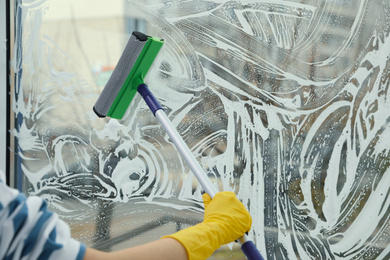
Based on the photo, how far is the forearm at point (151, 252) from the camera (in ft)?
1.86

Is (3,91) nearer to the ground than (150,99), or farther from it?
nearer to the ground

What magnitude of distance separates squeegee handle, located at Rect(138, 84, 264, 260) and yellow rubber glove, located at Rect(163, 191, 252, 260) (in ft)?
0.07

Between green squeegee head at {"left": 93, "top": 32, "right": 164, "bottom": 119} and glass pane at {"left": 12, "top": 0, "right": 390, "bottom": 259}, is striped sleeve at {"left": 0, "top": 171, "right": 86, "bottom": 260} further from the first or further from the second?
glass pane at {"left": 12, "top": 0, "right": 390, "bottom": 259}

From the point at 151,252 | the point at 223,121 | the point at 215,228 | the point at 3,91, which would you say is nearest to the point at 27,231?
the point at 151,252

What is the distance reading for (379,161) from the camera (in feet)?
3.58

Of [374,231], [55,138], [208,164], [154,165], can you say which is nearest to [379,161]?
[374,231]

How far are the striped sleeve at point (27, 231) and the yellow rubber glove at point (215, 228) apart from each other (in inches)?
8.4

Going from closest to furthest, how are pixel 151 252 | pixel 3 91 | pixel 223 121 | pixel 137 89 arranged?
1. pixel 151 252
2. pixel 137 89
3. pixel 223 121
4. pixel 3 91

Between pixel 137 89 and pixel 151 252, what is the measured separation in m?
0.53

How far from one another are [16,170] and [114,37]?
0.62 m

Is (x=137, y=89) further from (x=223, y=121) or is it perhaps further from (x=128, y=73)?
(x=223, y=121)

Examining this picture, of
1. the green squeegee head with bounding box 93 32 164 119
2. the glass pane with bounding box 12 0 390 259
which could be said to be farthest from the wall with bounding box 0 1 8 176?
the green squeegee head with bounding box 93 32 164 119

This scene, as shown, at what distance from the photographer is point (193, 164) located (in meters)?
0.90

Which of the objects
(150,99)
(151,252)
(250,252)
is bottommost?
(250,252)
